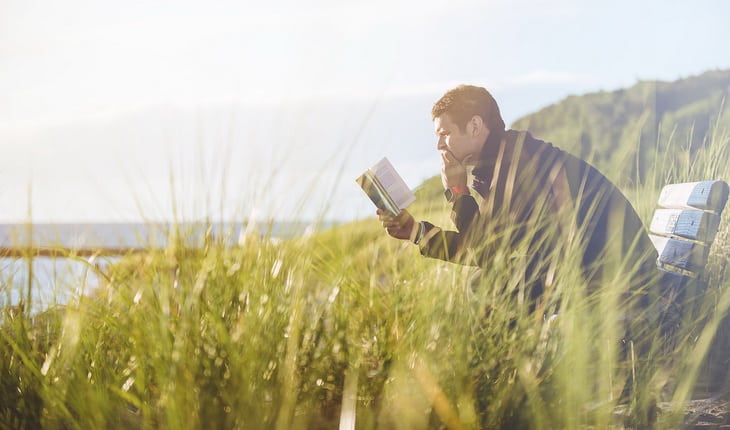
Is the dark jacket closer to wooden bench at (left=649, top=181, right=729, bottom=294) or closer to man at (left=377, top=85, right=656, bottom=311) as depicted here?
man at (left=377, top=85, right=656, bottom=311)

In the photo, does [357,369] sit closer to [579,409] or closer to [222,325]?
[222,325]

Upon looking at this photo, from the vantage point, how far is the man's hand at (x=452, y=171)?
338 centimetres

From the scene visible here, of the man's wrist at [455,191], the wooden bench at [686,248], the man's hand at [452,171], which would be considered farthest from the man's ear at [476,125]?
the wooden bench at [686,248]

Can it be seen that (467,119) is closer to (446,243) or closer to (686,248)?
(446,243)

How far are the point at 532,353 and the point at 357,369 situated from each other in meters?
0.64

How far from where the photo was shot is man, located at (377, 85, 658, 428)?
2771 millimetres

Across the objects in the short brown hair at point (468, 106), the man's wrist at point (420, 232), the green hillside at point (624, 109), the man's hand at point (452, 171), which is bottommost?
the man's wrist at point (420, 232)

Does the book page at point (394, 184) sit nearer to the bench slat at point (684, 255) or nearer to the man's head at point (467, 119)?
the man's head at point (467, 119)

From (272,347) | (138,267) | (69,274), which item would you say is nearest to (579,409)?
(272,347)

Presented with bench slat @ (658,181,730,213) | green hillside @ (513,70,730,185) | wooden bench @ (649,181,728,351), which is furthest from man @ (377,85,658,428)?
green hillside @ (513,70,730,185)

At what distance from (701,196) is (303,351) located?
2.30 metres

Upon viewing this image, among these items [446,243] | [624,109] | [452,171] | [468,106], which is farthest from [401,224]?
[624,109]

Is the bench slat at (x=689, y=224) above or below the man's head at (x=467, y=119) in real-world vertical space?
below

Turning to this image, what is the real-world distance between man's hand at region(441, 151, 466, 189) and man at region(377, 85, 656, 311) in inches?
0.6
